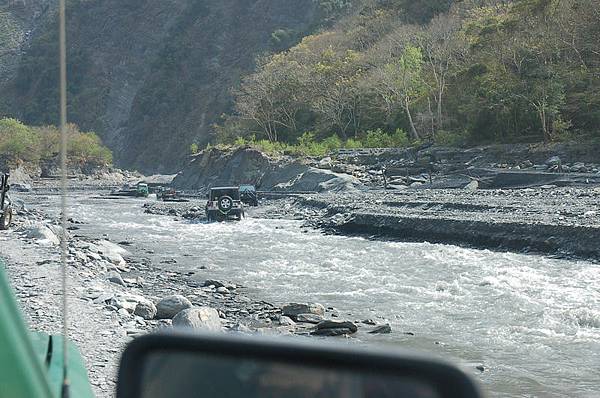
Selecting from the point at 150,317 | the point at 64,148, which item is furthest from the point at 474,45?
the point at 64,148

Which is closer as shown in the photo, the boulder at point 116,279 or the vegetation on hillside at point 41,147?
the boulder at point 116,279

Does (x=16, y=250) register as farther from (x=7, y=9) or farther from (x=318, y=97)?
(x=7, y=9)

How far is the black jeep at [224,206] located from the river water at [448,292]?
17.3 feet

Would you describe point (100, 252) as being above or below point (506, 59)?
below

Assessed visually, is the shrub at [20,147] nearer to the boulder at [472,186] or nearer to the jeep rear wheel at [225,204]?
the jeep rear wheel at [225,204]

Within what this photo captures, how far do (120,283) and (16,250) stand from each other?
13.9ft

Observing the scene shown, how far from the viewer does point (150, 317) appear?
12.3 m

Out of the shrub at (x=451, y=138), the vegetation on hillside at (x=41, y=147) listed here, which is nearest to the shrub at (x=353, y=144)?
the shrub at (x=451, y=138)

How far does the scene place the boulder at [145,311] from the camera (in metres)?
12.2

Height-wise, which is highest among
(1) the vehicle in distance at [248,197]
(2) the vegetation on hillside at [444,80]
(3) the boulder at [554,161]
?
(2) the vegetation on hillside at [444,80]

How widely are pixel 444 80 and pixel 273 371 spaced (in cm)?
5091

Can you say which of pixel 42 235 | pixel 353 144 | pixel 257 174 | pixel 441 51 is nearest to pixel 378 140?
pixel 353 144

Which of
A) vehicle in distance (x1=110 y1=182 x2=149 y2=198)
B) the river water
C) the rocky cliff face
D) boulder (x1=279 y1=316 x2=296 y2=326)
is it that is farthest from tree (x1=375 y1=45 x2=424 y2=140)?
the rocky cliff face

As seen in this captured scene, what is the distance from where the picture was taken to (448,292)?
628 inches
